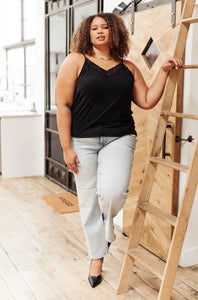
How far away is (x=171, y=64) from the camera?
2.26 meters

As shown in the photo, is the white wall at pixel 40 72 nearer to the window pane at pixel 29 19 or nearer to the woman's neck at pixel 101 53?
the window pane at pixel 29 19

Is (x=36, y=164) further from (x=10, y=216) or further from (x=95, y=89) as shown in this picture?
(x=95, y=89)

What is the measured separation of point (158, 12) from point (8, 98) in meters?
4.32

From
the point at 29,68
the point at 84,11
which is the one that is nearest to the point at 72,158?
the point at 84,11

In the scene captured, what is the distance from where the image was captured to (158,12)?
283 centimetres

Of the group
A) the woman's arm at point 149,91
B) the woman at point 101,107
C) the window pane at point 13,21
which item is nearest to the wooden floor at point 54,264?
the woman at point 101,107

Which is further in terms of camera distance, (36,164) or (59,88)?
(36,164)

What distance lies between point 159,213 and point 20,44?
15.9 ft

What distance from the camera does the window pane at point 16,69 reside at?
6.57m

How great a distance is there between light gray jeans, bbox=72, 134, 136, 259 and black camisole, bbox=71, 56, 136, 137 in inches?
2.3

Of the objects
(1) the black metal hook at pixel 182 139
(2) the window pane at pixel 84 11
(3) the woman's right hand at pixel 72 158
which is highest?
(2) the window pane at pixel 84 11

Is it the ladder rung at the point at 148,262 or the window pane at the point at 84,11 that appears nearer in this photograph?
the ladder rung at the point at 148,262

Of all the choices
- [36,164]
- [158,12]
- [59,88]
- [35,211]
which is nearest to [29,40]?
[36,164]

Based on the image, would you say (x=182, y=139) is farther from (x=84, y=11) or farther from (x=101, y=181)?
(x=84, y=11)
